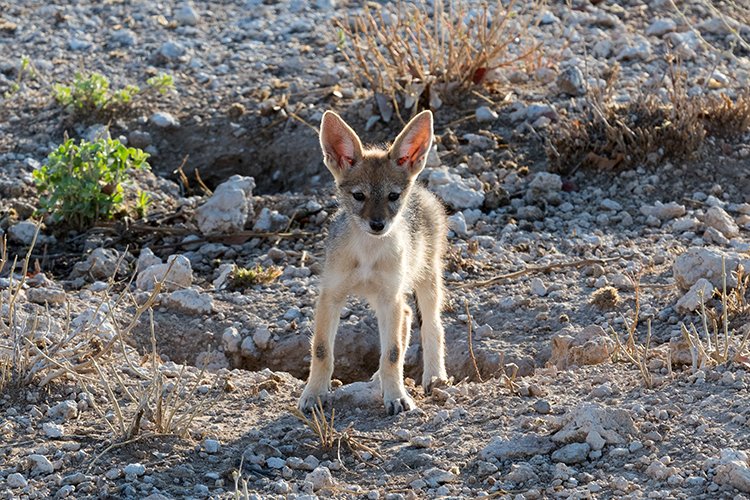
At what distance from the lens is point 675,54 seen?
10.5 meters

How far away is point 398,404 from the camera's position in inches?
234

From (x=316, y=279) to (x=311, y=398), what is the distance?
1.92 metres

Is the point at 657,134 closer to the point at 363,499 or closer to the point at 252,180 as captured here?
the point at 252,180

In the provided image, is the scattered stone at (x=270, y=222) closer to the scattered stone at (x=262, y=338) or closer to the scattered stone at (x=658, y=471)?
the scattered stone at (x=262, y=338)

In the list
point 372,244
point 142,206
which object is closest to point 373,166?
point 372,244

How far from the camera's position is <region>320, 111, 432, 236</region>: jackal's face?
6301 mm

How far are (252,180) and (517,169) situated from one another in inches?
78.2

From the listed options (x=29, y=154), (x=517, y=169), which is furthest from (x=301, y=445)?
(x=29, y=154)

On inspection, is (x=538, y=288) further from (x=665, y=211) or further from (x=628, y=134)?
(x=628, y=134)

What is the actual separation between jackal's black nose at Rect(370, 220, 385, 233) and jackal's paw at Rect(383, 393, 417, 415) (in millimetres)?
847

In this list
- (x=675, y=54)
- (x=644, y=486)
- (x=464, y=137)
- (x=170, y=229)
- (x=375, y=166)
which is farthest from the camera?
(x=675, y=54)

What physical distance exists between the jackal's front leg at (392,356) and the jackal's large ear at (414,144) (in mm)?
747

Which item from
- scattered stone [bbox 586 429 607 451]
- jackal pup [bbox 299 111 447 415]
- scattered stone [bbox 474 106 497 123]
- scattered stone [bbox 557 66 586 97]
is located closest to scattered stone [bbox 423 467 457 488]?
scattered stone [bbox 586 429 607 451]

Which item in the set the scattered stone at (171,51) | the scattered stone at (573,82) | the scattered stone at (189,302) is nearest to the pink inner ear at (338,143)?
the scattered stone at (189,302)
